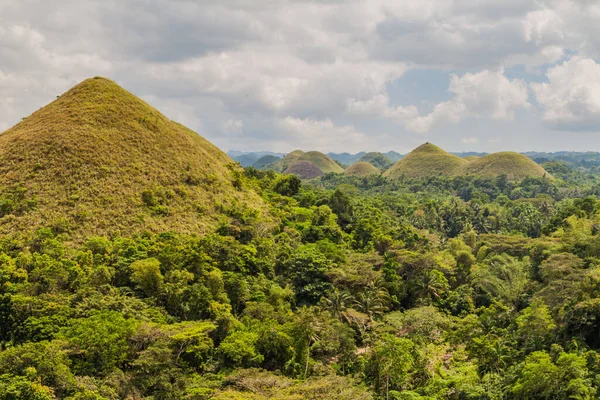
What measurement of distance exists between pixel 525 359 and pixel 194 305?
72.3 feet

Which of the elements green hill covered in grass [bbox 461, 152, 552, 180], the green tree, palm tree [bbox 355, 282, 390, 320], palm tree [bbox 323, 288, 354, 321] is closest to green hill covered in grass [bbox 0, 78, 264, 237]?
the green tree

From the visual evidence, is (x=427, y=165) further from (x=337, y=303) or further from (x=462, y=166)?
(x=337, y=303)

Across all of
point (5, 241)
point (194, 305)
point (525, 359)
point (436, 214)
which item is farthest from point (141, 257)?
point (436, 214)

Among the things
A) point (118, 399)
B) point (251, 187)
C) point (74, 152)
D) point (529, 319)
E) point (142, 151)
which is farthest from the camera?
point (251, 187)

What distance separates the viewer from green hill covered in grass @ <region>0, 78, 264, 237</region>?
43.2 meters

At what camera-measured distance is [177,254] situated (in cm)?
3612

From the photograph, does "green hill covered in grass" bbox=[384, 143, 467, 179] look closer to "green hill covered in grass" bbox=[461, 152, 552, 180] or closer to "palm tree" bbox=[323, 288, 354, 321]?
"green hill covered in grass" bbox=[461, 152, 552, 180]

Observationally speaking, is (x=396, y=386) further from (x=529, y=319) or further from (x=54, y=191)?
(x=54, y=191)

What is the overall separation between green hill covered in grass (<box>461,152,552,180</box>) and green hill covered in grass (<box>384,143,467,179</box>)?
6.88 metres

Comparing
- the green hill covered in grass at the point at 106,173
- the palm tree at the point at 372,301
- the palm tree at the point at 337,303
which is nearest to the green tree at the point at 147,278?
the green hill covered in grass at the point at 106,173

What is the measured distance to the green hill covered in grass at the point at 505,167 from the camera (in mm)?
155625

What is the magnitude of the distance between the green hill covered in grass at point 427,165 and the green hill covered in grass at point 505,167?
271 inches

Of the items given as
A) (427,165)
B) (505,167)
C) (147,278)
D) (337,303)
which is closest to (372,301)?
(337,303)

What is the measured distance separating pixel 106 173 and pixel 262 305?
28.8 meters
